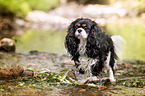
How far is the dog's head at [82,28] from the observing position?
371 cm

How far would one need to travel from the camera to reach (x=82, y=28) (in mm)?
3770

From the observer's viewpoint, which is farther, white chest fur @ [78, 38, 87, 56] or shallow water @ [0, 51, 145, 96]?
white chest fur @ [78, 38, 87, 56]

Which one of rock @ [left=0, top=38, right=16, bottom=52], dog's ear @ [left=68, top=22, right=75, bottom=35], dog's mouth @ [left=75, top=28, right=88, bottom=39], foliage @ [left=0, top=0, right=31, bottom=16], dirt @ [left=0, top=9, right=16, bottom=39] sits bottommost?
rock @ [left=0, top=38, right=16, bottom=52]

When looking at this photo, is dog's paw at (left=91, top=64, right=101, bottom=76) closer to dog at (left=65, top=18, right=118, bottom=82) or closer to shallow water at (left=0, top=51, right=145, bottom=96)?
dog at (left=65, top=18, right=118, bottom=82)

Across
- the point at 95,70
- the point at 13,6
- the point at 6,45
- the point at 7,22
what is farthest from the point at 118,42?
the point at 13,6

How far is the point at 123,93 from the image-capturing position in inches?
134

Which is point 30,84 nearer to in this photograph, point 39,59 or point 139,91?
point 139,91

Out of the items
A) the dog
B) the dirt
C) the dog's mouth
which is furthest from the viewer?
the dirt

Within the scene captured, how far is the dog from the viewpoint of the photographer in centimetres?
381

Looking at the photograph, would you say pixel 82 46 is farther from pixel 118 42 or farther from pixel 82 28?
pixel 118 42

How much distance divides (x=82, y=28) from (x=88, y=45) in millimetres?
356

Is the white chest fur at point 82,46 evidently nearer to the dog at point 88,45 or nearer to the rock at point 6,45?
the dog at point 88,45

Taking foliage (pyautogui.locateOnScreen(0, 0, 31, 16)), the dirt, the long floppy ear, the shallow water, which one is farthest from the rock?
foliage (pyautogui.locateOnScreen(0, 0, 31, 16))

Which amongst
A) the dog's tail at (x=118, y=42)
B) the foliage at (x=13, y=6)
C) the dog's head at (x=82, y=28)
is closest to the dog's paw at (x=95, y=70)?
the dog's head at (x=82, y=28)
